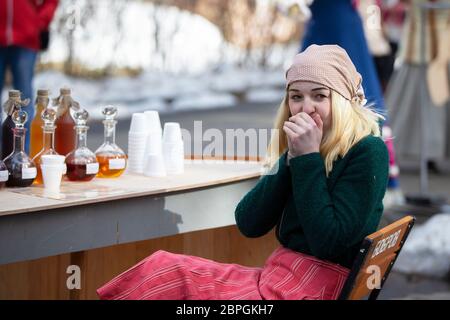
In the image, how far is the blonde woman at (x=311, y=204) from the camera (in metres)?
2.49

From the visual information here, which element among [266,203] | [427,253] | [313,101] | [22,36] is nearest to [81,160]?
[266,203]

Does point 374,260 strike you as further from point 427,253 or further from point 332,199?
point 427,253

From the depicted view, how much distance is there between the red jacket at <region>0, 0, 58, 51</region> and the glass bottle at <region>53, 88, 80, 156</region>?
106 inches

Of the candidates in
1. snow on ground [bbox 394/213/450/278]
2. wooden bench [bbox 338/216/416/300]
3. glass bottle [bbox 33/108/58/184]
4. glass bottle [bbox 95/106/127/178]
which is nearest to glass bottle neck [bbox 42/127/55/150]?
glass bottle [bbox 33/108/58/184]

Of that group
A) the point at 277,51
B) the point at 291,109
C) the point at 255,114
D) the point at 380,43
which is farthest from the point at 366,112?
the point at 277,51

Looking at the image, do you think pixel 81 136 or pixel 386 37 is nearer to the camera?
pixel 81 136

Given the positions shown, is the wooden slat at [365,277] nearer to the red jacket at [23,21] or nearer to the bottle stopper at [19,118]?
the bottle stopper at [19,118]

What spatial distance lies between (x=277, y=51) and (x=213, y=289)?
12.1 metres

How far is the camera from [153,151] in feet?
11.5

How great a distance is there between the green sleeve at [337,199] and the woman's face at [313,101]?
0.14m

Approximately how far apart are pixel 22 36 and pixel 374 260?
3.99 m

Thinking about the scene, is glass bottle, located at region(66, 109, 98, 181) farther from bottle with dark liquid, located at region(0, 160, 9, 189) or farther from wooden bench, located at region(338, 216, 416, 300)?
wooden bench, located at region(338, 216, 416, 300)

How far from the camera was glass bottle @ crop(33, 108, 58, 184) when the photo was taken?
3199 mm

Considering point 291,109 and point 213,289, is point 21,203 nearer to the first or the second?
point 213,289
